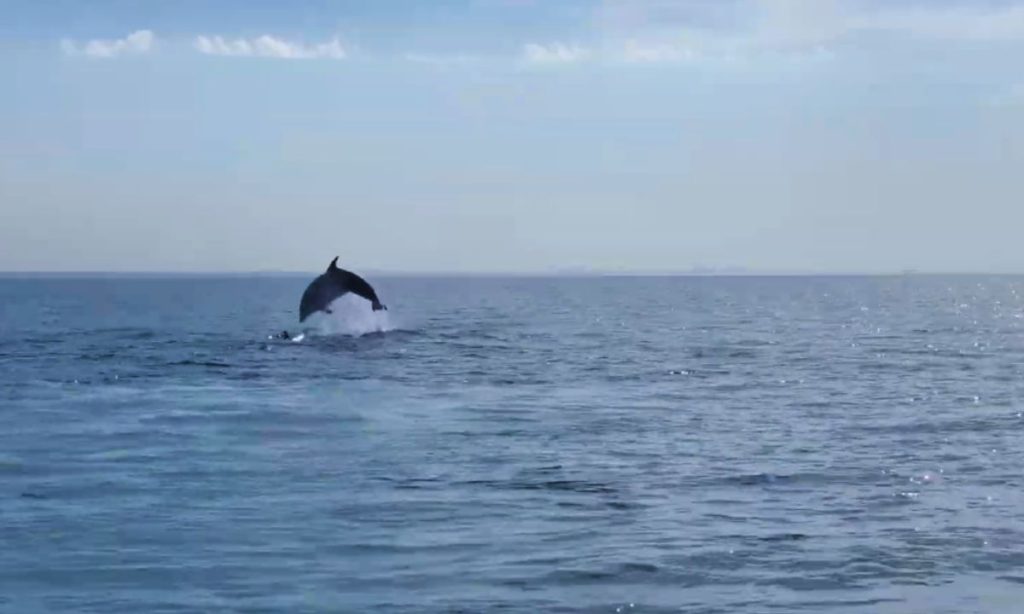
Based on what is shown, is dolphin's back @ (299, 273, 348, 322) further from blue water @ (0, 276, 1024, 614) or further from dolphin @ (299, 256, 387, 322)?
blue water @ (0, 276, 1024, 614)

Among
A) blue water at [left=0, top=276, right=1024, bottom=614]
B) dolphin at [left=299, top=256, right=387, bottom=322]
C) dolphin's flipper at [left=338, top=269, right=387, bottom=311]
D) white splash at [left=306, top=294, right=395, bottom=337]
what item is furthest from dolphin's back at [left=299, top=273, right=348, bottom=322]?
blue water at [left=0, top=276, right=1024, bottom=614]

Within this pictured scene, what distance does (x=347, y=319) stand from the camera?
56219mm

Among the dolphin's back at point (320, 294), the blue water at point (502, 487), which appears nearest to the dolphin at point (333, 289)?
the dolphin's back at point (320, 294)

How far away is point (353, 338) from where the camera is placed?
52.0 metres

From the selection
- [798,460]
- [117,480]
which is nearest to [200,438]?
[117,480]

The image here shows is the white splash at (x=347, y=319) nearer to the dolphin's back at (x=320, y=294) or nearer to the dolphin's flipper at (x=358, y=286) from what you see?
the dolphin's back at (x=320, y=294)

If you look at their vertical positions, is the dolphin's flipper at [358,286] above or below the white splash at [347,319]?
above

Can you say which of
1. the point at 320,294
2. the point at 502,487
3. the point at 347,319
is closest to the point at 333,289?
the point at 320,294

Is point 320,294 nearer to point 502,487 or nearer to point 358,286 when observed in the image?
point 358,286

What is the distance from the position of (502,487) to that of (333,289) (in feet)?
109

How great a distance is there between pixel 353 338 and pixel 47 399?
2084 cm

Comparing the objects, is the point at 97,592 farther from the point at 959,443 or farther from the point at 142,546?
the point at 959,443

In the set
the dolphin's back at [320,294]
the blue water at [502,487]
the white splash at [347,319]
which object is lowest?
the blue water at [502,487]

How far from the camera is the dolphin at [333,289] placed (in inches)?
2024
